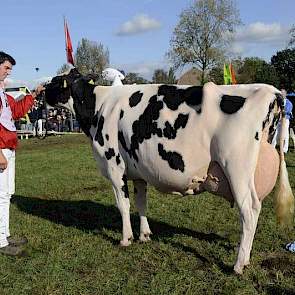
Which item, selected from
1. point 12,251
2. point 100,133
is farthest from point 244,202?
point 12,251

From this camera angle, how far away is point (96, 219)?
8078 millimetres

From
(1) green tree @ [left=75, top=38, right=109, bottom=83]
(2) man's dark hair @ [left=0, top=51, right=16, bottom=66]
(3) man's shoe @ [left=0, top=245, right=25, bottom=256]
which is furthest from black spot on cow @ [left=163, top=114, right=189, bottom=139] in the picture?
(1) green tree @ [left=75, top=38, right=109, bottom=83]

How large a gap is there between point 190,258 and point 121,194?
1.36 metres

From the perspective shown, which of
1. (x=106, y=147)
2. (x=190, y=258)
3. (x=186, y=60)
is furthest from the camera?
(x=186, y=60)

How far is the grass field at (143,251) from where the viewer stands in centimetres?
515

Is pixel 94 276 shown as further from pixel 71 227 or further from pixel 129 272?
pixel 71 227

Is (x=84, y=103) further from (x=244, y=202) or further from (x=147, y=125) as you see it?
(x=244, y=202)

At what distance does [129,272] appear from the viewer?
5.57m

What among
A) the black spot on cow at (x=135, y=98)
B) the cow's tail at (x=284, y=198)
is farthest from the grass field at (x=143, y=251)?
the black spot on cow at (x=135, y=98)

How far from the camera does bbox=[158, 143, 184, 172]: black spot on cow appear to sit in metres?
5.62

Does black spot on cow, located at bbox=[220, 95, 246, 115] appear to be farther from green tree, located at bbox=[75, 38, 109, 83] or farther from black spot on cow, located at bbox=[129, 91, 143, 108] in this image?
green tree, located at bbox=[75, 38, 109, 83]

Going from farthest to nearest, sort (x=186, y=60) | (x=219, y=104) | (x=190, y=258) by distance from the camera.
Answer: (x=186, y=60) → (x=190, y=258) → (x=219, y=104)

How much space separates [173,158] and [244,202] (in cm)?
100

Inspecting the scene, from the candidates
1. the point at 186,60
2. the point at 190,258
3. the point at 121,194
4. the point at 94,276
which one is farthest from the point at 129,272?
the point at 186,60
